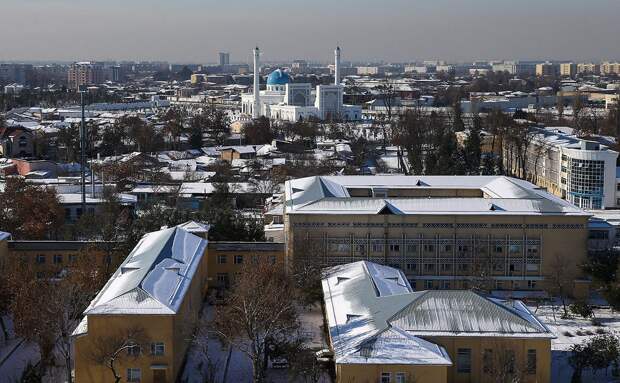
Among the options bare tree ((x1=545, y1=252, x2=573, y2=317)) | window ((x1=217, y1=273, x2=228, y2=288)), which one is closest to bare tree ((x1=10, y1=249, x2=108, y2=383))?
window ((x1=217, y1=273, x2=228, y2=288))

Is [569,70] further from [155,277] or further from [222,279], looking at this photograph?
[155,277]

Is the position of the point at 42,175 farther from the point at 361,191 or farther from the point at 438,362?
the point at 438,362

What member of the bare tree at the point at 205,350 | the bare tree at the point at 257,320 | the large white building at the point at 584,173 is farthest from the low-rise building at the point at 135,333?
the large white building at the point at 584,173

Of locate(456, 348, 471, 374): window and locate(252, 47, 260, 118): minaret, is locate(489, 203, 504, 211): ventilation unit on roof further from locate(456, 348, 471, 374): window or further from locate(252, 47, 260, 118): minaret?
locate(252, 47, 260, 118): minaret

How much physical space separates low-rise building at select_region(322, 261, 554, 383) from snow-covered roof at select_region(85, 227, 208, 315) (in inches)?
63.5

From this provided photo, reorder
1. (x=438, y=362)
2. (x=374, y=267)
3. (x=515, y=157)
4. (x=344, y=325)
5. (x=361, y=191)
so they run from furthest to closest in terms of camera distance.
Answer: (x=515, y=157) < (x=361, y=191) < (x=374, y=267) < (x=344, y=325) < (x=438, y=362)

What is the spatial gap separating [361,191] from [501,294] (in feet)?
11.6

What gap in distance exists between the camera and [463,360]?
8047 millimetres

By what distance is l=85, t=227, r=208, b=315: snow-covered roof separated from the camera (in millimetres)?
8156

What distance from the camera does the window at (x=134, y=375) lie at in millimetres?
8117

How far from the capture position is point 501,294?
39.0 feet

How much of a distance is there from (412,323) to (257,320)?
142 centimetres

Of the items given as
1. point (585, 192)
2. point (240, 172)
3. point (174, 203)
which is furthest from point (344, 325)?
point (240, 172)

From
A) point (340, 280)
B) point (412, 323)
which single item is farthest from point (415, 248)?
point (412, 323)
